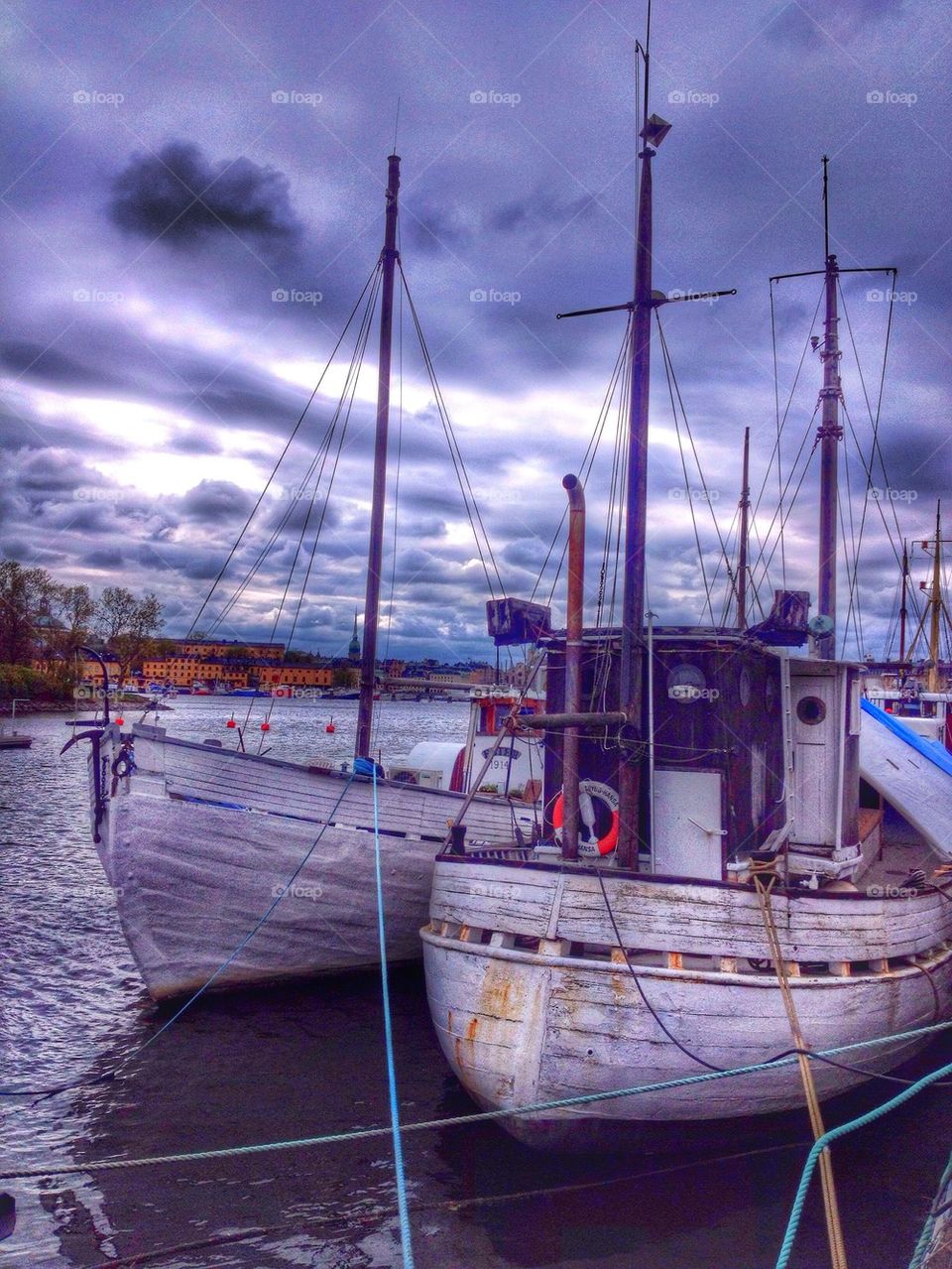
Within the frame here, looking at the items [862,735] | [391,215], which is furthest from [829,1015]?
[391,215]

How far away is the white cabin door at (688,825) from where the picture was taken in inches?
388

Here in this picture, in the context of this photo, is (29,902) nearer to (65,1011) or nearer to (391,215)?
(65,1011)

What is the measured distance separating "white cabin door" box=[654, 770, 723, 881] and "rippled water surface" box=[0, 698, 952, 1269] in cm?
264

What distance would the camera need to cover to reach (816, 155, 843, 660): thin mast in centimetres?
1723

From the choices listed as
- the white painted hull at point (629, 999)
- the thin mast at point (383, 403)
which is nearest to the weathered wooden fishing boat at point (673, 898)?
the white painted hull at point (629, 999)

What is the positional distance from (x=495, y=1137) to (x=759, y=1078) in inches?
110

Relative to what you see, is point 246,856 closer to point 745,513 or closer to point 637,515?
point 637,515

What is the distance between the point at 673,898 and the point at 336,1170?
13.9 ft

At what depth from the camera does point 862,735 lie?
13.9 metres

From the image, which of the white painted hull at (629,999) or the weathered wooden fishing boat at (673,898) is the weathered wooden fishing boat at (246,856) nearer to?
the weathered wooden fishing boat at (673,898)

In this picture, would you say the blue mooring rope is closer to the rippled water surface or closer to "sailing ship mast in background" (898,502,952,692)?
the rippled water surface

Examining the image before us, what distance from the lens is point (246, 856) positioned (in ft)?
40.4

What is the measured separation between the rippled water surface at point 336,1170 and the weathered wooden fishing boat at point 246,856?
2.88 ft

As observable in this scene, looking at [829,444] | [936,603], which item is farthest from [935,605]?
[829,444]
